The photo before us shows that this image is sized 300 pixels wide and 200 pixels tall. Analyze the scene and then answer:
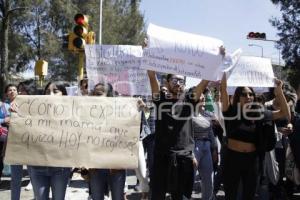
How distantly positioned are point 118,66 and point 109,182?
2165 mm

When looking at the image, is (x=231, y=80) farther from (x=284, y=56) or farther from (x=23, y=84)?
(x=284, y=56)

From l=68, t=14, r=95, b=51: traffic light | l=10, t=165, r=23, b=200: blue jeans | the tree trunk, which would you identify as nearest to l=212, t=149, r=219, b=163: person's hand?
l=10, t=165, r=23, b=200: blue jeans

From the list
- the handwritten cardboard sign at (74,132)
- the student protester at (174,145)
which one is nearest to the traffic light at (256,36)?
the student protester at (174,145)

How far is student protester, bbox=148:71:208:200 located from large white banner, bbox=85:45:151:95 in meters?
1.68

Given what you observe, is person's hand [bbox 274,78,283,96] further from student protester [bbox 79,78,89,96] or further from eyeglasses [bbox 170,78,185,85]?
student protester [bbox 79,78,89,96]

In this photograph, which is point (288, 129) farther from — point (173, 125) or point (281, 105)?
point (173, 125)

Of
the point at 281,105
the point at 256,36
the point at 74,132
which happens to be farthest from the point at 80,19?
the point at 256,36

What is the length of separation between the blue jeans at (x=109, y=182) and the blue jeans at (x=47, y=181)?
296 mm

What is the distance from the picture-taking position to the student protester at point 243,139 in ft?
17.7

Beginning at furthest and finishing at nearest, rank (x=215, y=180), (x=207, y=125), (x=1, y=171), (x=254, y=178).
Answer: (x=1, y=171), (x=215, y=180), (x=207, y=125), (x=254, y=178)

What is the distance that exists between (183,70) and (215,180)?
2.85 metres

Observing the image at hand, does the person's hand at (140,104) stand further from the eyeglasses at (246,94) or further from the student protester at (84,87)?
the student protester at (84,87)

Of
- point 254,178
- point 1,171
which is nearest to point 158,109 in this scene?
point 254,178

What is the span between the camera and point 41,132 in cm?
559
